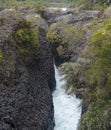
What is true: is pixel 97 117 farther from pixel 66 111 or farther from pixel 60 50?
pixel 60 50

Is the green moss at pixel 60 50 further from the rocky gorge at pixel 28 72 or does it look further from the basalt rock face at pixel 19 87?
the basalt rock face at pixel 19 87

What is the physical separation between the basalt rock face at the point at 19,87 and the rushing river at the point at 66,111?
0.74m

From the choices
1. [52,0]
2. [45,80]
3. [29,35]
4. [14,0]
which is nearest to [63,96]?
[45,80]

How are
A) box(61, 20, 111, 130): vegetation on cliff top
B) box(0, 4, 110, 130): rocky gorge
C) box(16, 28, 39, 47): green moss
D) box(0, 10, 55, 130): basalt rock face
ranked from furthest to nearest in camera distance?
box(16, 28, 39, 47): green moss, box(0, 4, 110, 130): rocky gorge, box(0, 10, 55, 130): basalt rock face, box(61, 20, 111, 130): vegetation on cliff top

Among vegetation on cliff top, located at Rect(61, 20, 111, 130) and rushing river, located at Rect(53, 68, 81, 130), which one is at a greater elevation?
vegetation on cliff top, located at Rect(61, 20, 111, 130)

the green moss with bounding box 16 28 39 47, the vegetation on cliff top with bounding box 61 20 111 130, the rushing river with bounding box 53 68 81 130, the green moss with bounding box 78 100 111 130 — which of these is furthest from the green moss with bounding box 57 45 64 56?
the green moss with bounding box 78 100 111 130

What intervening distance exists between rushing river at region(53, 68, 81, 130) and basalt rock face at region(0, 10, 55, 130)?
745mm

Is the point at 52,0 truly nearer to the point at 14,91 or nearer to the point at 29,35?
the point at 29,35

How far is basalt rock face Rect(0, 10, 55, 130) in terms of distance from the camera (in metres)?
13.8

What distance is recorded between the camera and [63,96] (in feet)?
68.3

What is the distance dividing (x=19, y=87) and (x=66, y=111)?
4763 millimetres

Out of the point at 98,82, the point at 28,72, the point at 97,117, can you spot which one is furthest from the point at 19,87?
the point at 97,117

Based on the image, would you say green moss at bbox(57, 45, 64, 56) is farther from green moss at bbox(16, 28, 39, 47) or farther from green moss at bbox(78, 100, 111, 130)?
green moss at bbox(78, 100, 111, 130)

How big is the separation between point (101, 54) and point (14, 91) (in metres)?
4.28
